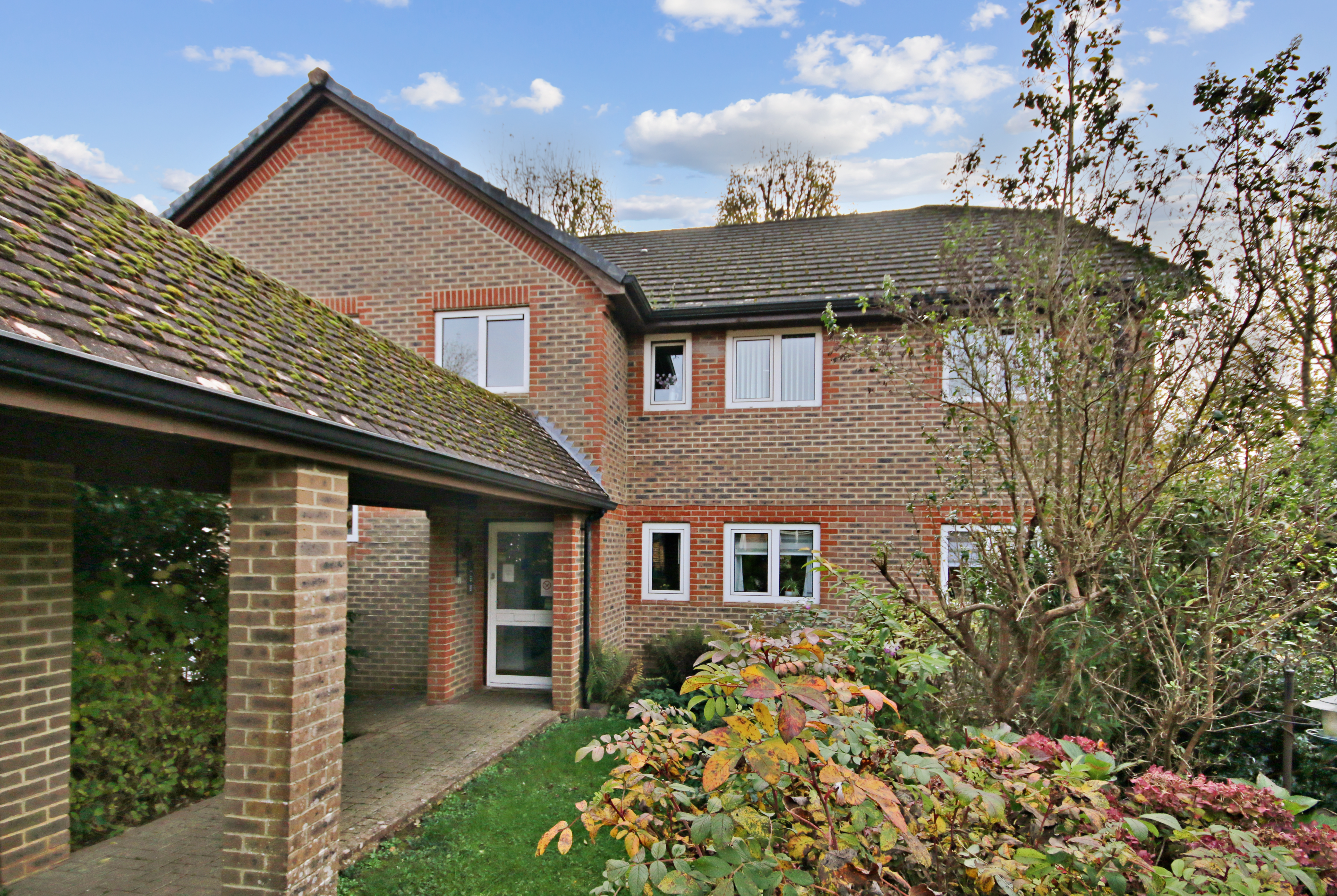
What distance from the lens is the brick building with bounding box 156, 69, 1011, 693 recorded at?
9336 mm

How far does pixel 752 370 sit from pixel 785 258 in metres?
2.53

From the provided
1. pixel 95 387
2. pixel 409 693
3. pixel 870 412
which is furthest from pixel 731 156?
pixel 95 387

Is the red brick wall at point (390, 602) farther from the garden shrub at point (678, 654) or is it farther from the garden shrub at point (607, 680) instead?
the garden shrub at point (678, 654)

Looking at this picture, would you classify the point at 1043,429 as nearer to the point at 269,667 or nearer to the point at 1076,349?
the point at 1076,349

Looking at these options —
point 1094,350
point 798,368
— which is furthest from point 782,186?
point 1094,350

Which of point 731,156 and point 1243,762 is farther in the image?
point 731,156

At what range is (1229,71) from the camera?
374 cm

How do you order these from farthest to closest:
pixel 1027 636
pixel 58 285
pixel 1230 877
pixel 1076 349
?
1. pixel 1027 636
2. pixel 1076 349
3. pixel 58 285
4. pixel 1230 877

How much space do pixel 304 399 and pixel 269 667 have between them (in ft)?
4.92

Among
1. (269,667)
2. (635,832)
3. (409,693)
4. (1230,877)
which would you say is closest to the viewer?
(1230,877)

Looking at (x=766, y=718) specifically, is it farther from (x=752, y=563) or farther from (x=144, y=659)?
(x=752, y=563)

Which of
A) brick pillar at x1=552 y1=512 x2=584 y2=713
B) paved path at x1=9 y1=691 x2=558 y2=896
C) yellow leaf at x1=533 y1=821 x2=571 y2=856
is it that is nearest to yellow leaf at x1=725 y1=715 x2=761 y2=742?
yellow leaf at x1=533 y1=821 x2=571 y2=856

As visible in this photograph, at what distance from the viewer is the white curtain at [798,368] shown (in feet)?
32.5

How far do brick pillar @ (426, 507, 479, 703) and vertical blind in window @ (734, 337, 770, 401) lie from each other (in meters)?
4.47
